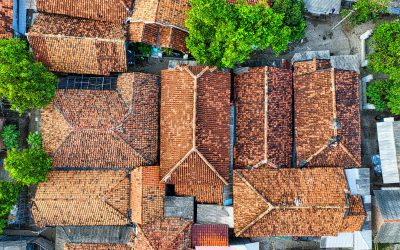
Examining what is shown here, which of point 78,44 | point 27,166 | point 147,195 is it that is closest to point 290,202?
point 147,195

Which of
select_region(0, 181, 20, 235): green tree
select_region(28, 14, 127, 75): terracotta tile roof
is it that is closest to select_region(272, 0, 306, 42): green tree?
select_region(28, 14, 127, 75): terracotta tile roof

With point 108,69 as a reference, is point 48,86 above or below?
below

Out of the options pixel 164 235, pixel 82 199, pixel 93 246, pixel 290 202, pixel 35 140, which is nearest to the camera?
pixel 290 202

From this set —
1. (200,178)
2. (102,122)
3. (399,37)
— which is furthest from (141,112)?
(399,37)

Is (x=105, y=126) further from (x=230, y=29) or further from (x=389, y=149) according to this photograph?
(x=389, y=149)

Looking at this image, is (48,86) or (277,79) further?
(277,79)

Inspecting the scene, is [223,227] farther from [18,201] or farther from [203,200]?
[18,201]
